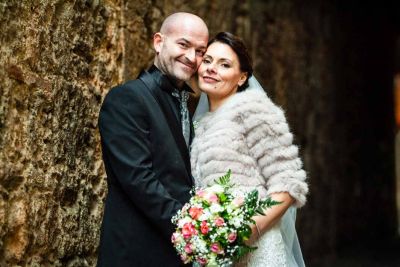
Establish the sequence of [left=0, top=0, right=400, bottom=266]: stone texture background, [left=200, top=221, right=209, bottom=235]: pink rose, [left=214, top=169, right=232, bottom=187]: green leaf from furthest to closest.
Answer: [left=0, top=0, right=400, bottom=266]: stone texture background, [left=214, top=169, right=232, bottom=187]: green leaf, [left=200, top=221, right=209, bottom=235]: pink rose

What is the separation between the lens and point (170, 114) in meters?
2.92

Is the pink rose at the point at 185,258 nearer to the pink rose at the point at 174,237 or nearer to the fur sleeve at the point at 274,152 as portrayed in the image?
the pink rose at the point at 174,237

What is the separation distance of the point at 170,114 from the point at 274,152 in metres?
0.50

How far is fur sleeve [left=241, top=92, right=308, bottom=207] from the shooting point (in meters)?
2.82

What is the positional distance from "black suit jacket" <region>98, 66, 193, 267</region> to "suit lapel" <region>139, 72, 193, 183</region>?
0.11 ft

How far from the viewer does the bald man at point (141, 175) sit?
2670 millimetres

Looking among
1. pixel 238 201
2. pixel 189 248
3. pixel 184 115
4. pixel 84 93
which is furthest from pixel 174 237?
pixel 84 93

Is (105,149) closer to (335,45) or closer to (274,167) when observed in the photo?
(274,167)

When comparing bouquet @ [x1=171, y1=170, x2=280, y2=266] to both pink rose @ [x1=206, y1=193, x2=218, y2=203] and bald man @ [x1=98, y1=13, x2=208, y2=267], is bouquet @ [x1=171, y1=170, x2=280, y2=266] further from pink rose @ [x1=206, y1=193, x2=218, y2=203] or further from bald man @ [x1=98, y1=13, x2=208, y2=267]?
bald man @ [x1=98, y1=13, x2=208, y2=267]

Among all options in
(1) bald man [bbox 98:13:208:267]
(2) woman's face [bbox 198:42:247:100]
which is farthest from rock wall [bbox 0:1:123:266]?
(2) woman's face [bbox 198:42:247:100]

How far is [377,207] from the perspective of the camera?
460 inches

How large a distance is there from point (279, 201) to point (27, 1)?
1.47 meters

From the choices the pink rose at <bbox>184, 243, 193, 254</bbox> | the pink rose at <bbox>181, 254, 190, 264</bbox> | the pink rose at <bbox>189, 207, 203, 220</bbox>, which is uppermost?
the pink rose at <bbox>189, 207, 203, 220</bbox>

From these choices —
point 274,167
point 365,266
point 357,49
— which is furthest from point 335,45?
point 274,167
